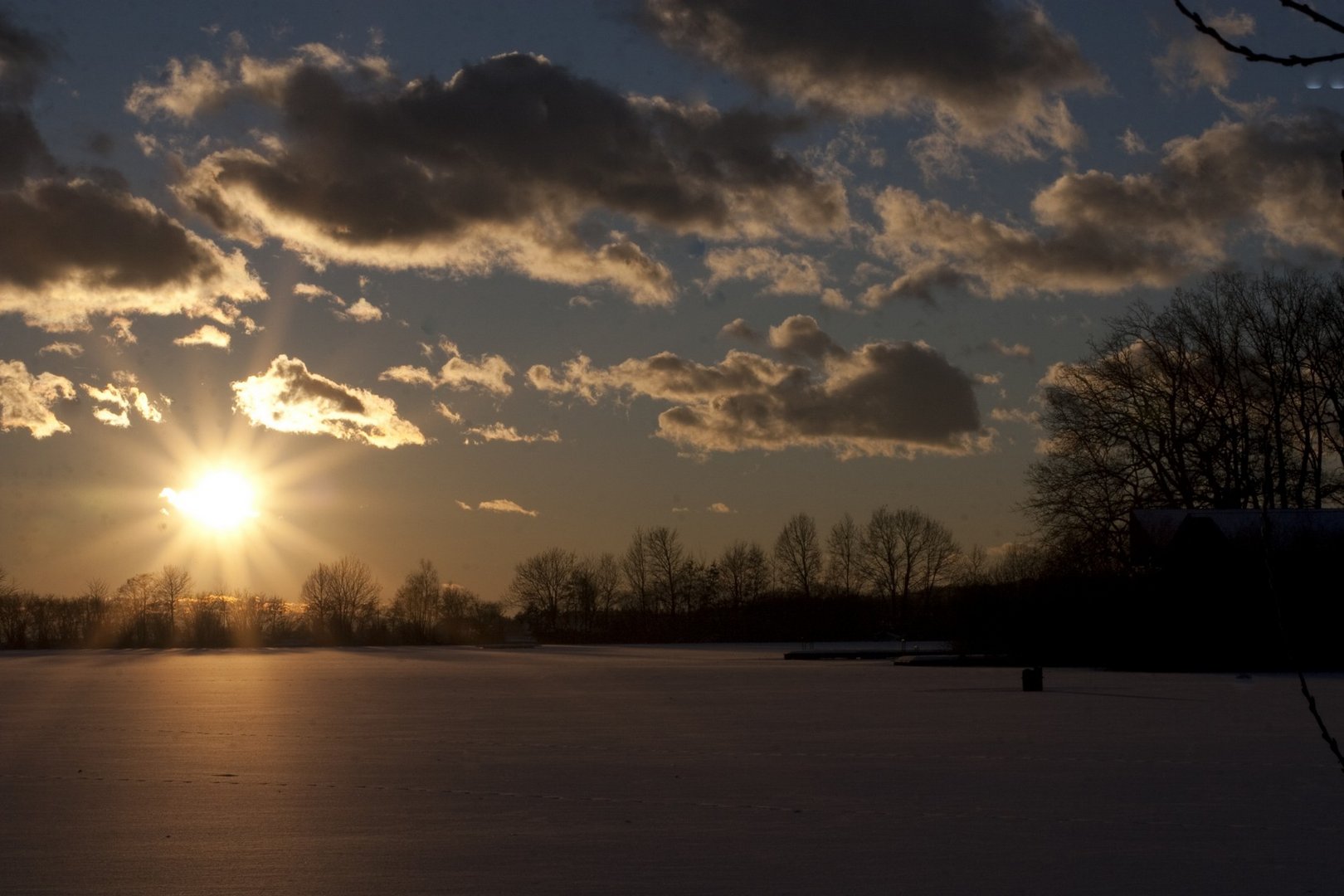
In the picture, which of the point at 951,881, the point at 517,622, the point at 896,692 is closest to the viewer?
the point at 951,881

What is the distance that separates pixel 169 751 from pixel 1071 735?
422 inches

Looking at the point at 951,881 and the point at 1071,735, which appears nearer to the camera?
the point at 951,881

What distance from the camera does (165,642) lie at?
326ft

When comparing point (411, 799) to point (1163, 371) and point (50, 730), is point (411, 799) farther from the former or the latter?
point (1163, 371)

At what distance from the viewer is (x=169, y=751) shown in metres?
16.3

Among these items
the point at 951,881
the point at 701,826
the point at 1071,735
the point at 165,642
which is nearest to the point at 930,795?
the point at 701,826

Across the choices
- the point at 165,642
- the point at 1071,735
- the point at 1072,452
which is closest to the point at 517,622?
the point at 165,642

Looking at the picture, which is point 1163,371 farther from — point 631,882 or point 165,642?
point 165,642

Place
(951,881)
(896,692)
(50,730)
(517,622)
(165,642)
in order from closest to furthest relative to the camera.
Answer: (951,881), (50,730), (896,692), (165,642), (517,622)

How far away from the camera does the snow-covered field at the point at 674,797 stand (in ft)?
29.3

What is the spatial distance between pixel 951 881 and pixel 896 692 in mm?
18733

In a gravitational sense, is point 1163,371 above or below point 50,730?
above

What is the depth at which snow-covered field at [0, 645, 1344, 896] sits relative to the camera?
8.93 metres

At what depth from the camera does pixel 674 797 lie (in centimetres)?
1220
